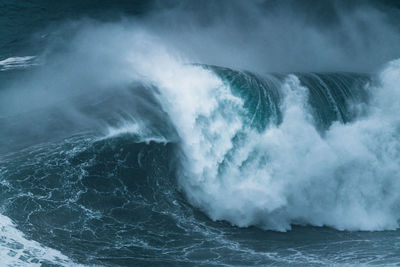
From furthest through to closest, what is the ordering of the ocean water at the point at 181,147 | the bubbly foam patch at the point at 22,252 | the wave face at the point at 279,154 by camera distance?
the wave face at the point at 279,154 → the ocean water at the point at 181,147 → the bubbly foam patch at the point at 22,252

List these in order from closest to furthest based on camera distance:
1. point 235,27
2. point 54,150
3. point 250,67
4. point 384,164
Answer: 1. point 54,150
2. point 384,164
3. point 250,67
4. point 235,27

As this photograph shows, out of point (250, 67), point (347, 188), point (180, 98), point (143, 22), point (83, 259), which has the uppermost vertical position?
point (143, 22)

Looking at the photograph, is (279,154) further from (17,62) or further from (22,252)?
(17,62)

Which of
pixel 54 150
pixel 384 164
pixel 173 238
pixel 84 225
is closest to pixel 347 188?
pixel 384 164

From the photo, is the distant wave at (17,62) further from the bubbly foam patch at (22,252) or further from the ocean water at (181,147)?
the bubbly foam patch at (22,252)

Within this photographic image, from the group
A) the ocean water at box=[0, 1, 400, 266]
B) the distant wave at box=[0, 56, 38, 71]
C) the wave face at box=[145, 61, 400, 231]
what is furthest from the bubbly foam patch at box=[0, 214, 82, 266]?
the distant wave at box=[0, 56, 38, 71]

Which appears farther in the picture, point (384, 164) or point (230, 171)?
point (384, 164)

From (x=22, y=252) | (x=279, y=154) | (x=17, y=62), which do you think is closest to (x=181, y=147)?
(x=279, y=154)

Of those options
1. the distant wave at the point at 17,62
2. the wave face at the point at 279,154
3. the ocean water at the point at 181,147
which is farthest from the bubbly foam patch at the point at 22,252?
the distant wave at the point at 17,62

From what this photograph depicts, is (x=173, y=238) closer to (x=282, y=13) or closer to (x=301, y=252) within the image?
(x=301, y=252)
